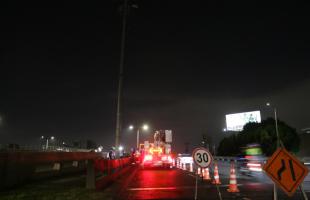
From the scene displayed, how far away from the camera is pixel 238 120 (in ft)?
308

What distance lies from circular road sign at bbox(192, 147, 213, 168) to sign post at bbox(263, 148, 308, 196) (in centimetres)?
426

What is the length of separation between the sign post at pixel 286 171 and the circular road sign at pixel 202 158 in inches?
168

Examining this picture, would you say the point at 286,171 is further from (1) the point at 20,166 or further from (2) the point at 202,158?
(1) the point at 20,166

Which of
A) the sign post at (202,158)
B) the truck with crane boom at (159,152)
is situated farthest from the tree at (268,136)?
the sign post at (202,158)

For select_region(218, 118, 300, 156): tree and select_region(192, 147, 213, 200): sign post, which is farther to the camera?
select_region(218, 118, 300, 156): tree

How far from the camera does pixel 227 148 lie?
108m

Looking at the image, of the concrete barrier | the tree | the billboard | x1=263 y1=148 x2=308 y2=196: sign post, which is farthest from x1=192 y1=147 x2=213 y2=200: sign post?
the billboard

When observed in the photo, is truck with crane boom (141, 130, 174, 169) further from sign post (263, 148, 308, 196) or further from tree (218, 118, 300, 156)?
tree (218, 118, 300, 156)

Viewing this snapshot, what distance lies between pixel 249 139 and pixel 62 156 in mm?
69699

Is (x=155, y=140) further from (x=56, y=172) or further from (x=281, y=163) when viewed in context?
(x=281, y=163)

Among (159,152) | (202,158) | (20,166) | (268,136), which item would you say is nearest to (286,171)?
(202,158)

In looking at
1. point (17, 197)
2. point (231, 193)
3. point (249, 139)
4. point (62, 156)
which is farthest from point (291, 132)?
point (17, 197)

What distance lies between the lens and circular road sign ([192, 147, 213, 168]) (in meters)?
12.4

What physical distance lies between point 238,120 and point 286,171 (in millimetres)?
88216
